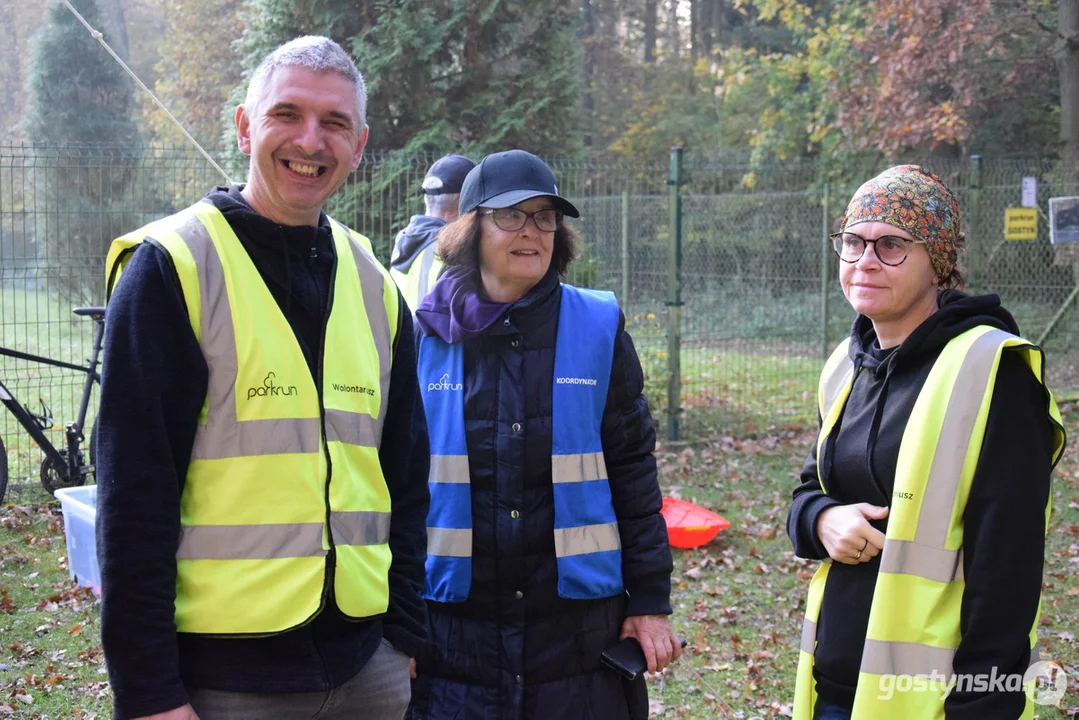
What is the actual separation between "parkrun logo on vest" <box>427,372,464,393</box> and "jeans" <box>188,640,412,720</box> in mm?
814

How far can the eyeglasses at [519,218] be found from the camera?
296cm

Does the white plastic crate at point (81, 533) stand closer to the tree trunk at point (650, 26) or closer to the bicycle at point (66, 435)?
the bicycle at point (66, 435)

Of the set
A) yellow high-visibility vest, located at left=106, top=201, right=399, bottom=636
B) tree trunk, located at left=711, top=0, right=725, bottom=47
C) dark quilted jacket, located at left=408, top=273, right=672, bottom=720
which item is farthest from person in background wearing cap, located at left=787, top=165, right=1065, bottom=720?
tree trunk, located at left=711, top=0, right=725, bottom=47

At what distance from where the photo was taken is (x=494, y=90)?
14.4 metres

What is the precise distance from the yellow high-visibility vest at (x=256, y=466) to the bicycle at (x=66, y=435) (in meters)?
5.18

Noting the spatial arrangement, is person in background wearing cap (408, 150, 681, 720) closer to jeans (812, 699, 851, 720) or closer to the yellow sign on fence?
jeans (812, 699, 851, 720)

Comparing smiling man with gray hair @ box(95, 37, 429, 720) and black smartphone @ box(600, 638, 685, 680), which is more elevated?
smiling man with gray hair @ box(95, 37, 429, 720)

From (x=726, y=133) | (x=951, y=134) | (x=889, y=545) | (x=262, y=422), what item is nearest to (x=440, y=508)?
(x=262, y=422)

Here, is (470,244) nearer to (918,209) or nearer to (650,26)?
(918,209)

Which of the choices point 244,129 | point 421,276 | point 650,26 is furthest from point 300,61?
point 650,26

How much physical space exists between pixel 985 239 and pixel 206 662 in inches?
565

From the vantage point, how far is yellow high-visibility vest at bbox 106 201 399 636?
6.46 feet

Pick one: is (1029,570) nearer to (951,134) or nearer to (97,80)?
(951,134)

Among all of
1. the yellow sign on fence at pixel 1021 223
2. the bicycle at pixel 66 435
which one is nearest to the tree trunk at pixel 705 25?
the yellow sign on fence at pixel 1021 223
